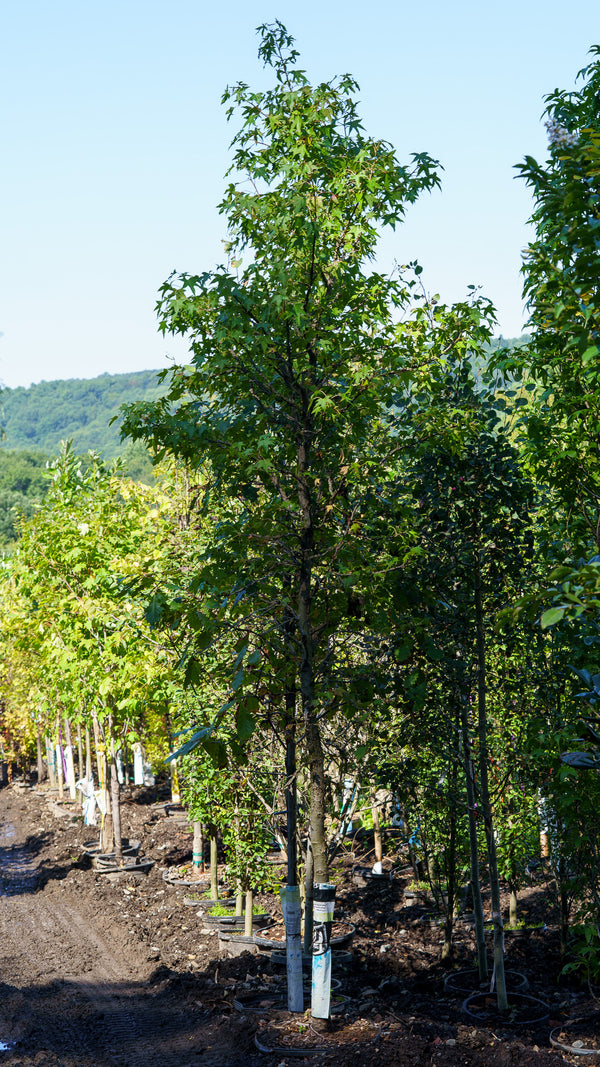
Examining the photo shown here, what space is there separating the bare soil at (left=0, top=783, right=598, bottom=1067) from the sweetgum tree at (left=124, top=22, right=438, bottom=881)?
1684 mm

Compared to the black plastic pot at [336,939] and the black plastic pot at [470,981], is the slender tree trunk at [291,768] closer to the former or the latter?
the black plastic pot at [470,981]

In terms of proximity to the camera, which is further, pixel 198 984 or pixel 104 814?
pixel 104 814

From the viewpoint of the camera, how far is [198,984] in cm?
1090

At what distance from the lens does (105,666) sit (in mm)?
16297

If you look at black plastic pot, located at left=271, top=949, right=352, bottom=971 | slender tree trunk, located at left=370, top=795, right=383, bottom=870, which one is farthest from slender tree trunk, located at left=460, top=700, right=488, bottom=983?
slender tree trunk, located at left=370, top=795, right=383, bottom=870

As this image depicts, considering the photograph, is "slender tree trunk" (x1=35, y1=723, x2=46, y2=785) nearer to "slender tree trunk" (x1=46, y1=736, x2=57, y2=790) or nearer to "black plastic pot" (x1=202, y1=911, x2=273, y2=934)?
"slender tree trunk" (x1=46, y1=736, x2=57, y2=790)

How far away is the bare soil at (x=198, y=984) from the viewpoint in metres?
7.64

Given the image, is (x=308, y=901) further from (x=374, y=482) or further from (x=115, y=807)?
(x=115, y=807)

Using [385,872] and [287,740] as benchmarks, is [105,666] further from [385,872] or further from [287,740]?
[287,740]

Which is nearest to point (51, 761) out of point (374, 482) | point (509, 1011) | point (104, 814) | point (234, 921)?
point (104, 814)

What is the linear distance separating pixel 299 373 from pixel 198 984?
770 centimetres

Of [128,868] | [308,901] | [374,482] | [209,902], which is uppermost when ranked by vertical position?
[374,482]

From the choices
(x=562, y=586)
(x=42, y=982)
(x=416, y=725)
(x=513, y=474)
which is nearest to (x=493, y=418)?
(x=513, y=474)

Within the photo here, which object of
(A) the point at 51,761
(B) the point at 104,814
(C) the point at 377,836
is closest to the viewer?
(C) the point at 377,836
